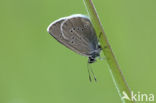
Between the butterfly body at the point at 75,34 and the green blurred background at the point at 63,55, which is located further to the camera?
the green blurred background at the point at 63,55

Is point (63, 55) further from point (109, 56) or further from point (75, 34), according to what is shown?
point (109, 56)

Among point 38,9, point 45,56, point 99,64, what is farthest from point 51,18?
point 99,64

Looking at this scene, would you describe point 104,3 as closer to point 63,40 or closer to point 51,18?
point 51,18

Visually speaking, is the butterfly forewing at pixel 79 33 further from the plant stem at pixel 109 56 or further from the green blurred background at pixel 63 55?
the green blurred background at pixel 63 55

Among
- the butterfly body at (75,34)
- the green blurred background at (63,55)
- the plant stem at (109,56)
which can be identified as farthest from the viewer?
the green blurred background at (63,55)

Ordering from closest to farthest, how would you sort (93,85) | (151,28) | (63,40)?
(63,40) → (93,85) → (151,28)

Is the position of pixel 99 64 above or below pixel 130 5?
below

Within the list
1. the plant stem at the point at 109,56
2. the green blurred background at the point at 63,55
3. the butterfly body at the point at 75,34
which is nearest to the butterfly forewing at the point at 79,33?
the butterfly body at the point at 75,34

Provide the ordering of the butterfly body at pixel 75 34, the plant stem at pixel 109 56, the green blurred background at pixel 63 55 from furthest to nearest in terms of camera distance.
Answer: the green blurred background at pixel 63 55, the butterfly body at pixel 75 34, the plant stem at pixel 109 56

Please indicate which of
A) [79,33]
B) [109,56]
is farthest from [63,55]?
[109,56]
